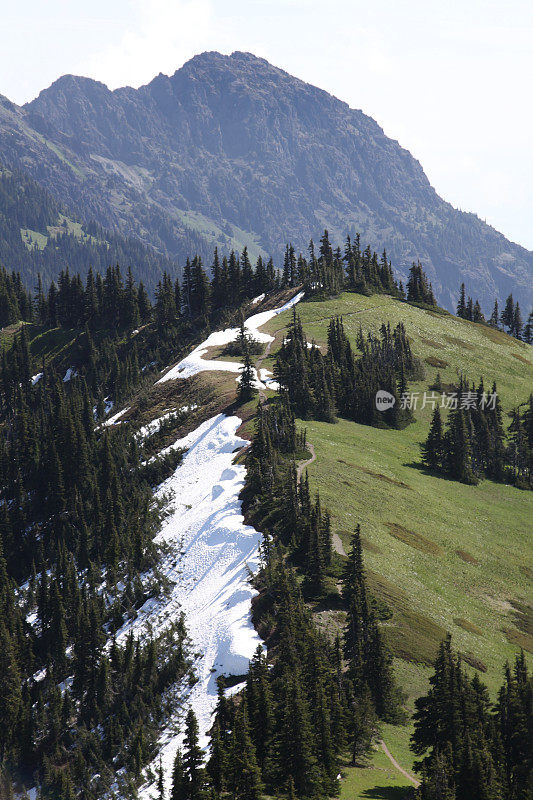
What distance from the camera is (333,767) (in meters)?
31.9

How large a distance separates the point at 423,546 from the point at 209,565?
20.6 metres

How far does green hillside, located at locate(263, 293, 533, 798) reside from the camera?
4616 cm

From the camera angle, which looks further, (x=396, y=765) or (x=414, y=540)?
(x=414, y=540)

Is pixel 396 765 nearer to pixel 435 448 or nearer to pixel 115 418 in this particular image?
pixel 435 448

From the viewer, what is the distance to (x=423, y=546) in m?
61.4

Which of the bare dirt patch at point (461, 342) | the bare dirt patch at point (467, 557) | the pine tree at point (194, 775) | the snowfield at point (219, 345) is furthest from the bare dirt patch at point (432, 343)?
the pine tree at point (194, 775)

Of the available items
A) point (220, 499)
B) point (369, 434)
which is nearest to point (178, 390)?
point (369, 434)

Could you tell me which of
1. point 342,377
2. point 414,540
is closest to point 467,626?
point 414,540

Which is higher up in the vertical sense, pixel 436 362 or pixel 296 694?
pixel 436 362

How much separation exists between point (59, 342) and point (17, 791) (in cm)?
11936

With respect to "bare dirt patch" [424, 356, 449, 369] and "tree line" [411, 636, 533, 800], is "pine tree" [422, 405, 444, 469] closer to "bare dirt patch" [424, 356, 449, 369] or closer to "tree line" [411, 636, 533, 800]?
"bare dirt patch" [424, 356, 449, 369]

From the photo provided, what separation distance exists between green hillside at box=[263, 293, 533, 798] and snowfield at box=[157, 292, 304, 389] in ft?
30.3

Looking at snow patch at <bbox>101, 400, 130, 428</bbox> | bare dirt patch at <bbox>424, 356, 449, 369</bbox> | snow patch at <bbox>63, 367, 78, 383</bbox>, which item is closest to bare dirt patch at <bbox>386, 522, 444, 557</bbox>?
snow patch at <bbox>101, 400, 130, 428</bbox>

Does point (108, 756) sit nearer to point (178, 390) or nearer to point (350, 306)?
point (178, 390)
